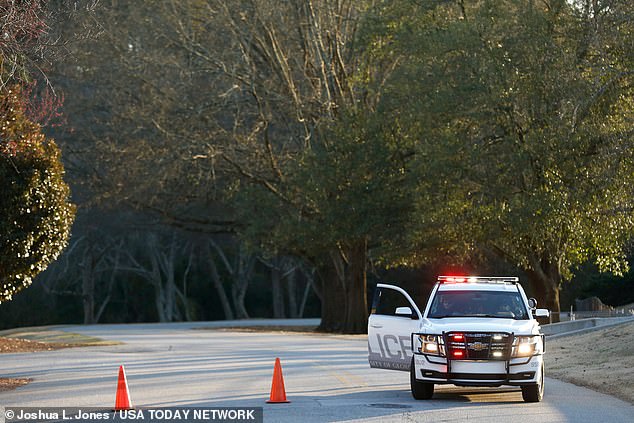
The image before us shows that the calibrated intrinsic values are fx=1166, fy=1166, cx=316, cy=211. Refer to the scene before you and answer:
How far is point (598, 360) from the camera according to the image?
2509cm

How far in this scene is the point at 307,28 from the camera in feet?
149

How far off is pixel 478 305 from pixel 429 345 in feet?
5.23

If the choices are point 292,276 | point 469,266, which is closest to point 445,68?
point 469,266

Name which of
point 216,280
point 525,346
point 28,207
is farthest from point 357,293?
point 525,346

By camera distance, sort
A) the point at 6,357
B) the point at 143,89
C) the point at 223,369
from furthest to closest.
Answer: the point at 143,89
the point at 6,357
the point at 223,369

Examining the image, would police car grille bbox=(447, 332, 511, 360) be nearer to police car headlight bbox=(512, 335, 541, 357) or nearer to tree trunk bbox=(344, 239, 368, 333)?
police car headlight bbox=(512, 335, 541, 357)

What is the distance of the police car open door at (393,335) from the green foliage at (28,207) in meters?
13.7

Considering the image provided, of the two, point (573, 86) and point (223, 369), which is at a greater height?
point (573, 86)

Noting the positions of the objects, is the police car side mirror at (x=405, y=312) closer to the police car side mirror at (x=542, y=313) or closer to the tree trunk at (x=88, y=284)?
the police car side mirror at (x=542, y=313)

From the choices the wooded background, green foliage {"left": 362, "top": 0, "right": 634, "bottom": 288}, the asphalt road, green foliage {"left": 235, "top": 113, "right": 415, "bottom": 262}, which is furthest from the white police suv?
green foliage {"left": 235, "top": 113, "right": 415, "bottom": 262}

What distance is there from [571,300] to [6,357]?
37243mm

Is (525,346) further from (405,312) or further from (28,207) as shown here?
(28,207)

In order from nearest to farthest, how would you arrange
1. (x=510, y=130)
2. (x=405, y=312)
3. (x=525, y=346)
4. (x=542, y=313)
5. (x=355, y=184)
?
(x=525, y=346) → (x=405, y=312) → (x=542, y=313) → (x=510, y=130) → (x=355, y=184)

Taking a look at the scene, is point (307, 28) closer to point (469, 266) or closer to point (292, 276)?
point (469, 266)
